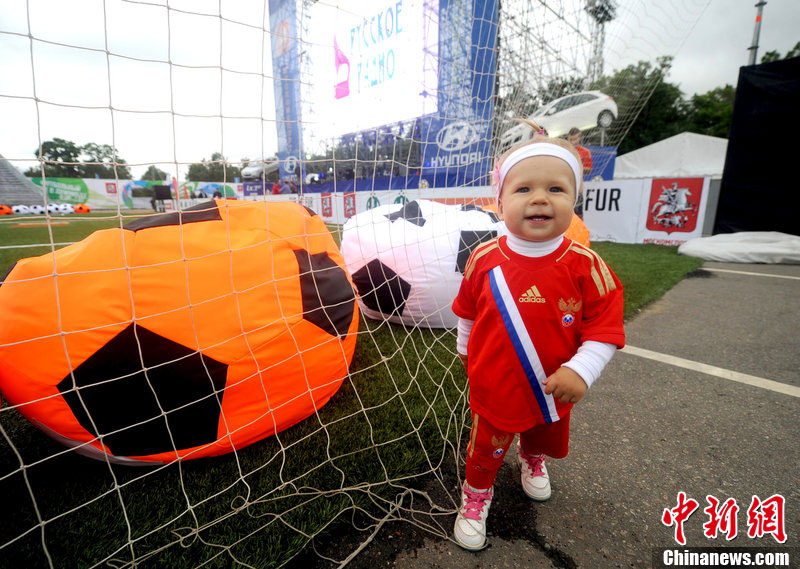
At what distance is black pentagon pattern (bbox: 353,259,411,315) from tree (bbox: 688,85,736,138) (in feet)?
88.6

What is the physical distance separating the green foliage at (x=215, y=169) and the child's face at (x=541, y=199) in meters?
0.83

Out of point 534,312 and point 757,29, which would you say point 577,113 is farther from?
point 534,312

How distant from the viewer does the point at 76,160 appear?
1076mm

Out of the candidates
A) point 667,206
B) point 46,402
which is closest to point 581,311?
point 46,402

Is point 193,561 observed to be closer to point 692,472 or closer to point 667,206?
point 692,472

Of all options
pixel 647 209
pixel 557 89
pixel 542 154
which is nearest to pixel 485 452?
pixel 542 154

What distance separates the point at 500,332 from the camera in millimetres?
928

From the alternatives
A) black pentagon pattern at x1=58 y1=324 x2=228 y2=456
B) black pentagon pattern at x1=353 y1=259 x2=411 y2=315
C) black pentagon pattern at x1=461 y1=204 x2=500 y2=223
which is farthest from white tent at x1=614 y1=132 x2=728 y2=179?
black pentagon pattern at x1=58 y1=324 x2=228 y2=456

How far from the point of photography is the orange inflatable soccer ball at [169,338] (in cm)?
104

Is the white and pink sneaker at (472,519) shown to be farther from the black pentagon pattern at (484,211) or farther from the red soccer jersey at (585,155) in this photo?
the red soccer jersey at (585,155)

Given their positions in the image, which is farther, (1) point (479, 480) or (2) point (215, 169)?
(2) point (215, 169)

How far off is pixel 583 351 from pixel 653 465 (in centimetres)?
79

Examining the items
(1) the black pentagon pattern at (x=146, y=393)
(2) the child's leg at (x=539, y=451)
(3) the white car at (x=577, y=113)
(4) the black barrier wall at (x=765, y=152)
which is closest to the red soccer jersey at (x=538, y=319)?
(2) the child's leg at (x=539, y=451)

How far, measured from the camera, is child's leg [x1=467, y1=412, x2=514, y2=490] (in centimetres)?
100
